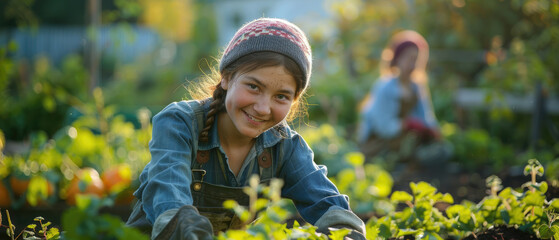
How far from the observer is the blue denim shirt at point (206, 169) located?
1.68 m

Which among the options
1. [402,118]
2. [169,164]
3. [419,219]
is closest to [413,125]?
[402,118]

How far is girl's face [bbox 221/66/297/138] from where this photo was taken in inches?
Answer: 72.9

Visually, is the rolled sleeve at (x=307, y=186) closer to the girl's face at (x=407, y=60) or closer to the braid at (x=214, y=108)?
the braid at (x=214, y=108)

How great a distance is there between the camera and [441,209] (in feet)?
10.8

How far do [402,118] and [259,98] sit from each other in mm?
4366

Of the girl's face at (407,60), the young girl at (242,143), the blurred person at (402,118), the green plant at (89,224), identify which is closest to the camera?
the green plant at (89,224)

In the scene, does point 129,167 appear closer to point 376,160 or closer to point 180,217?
point 180,217

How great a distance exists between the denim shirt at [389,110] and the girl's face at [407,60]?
5.8 inches

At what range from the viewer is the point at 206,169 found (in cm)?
202

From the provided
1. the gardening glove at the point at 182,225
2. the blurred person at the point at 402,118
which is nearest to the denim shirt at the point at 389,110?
the blurred person at the point at 402,118

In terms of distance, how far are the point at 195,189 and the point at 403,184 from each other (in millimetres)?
2908

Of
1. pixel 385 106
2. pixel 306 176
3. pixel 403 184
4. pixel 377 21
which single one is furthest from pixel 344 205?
pixel 377 21

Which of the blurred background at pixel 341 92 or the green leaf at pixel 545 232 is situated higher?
the blurred background at pixel 341 92

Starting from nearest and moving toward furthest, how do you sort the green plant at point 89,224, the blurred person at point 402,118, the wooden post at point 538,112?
the green plant at point 89,224, the wooden post at point 538,112, the blurred person at point 402,118
